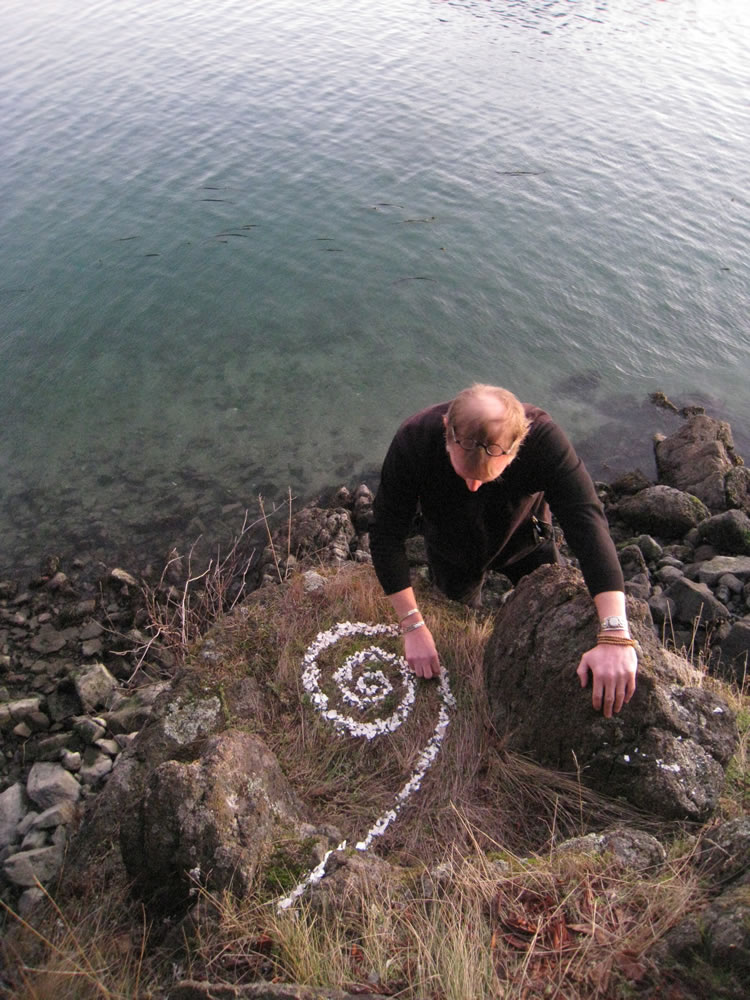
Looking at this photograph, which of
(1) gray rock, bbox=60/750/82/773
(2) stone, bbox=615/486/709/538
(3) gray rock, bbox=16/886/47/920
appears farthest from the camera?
(2) stone, bbox=615/486/709/538

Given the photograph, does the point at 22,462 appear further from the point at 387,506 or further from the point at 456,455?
the point at 456,455

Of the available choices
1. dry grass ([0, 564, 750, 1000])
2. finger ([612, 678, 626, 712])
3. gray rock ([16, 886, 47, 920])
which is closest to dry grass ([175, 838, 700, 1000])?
dry grass ([0, 564, 750, 1000])

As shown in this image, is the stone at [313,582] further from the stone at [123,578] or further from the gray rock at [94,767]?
the stone at [123,578]

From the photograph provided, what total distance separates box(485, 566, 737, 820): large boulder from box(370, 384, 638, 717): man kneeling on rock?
16 cm

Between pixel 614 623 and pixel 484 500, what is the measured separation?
102 cm

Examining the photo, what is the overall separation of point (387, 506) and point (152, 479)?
5.69m

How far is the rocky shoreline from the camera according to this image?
5039 mm

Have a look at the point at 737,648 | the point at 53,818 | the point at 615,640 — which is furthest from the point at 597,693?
the point at 53,818

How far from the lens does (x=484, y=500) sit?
4.04m

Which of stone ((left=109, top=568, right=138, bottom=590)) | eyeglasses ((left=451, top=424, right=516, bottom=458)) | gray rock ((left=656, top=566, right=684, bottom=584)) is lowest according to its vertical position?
stone ((left=109, top=568, right=138, bottom=590))

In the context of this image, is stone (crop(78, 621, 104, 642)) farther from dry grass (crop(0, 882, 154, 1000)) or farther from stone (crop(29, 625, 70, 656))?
dry grass (crop(0, 882, 154, 1000))

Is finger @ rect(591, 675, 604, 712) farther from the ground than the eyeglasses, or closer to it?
closer to it

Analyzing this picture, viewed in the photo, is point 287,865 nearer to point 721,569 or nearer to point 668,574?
point 668,574

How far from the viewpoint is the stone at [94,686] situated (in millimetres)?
6020
